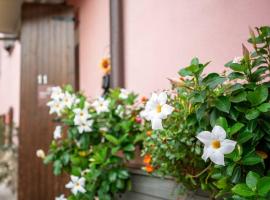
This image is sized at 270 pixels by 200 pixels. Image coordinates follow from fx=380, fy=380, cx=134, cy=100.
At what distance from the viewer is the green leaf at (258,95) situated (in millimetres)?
990

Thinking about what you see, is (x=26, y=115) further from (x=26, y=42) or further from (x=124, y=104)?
(x=124, y=104)

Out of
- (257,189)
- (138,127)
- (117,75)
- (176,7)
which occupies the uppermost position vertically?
(176,7)

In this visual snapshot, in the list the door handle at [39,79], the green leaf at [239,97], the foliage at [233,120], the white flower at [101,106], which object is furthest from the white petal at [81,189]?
the door handle at [39,79]

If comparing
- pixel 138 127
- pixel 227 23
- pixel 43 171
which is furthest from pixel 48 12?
pixel 227 23

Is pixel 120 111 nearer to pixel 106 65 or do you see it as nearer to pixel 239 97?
pixel 106 65

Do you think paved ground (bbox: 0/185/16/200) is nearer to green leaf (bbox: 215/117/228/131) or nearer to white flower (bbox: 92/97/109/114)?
white flower (bbox: 92/97/109/114)

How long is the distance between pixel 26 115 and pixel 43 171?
0.59m

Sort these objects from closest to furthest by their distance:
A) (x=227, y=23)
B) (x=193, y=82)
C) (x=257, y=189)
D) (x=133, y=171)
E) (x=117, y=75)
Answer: (x=257, y=189), (x=193, y=82), (x=227, y=23), (x=133, y=171), (x=117, y=75)

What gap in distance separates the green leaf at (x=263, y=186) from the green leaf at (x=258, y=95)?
0.68ft

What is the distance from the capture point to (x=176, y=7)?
6.78 ft

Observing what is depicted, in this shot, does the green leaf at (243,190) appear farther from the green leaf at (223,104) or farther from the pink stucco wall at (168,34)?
the pink stucco wall at (168,34)

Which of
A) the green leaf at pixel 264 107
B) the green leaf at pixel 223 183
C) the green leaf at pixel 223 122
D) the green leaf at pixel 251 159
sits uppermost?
the green leaf at pixel 264 107

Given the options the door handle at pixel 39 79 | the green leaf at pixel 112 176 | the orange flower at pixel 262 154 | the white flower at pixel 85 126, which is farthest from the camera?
the door handle at pixel 39 79

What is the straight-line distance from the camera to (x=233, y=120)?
103 cm
